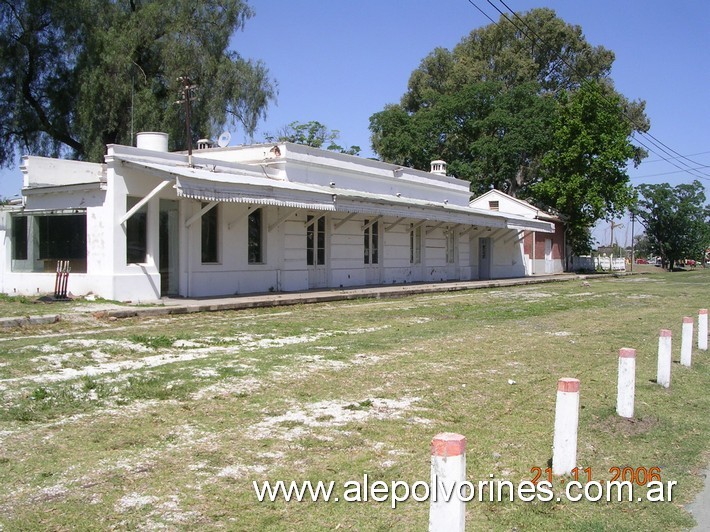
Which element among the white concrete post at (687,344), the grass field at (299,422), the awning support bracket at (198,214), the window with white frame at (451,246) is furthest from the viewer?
the window with white frame at (451,246)

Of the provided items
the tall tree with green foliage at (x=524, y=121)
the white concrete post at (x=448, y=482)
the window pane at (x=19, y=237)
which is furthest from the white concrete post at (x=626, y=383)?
the tall tree with green foliage at (x=524, y=121)

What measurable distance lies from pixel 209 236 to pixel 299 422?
14.1 m

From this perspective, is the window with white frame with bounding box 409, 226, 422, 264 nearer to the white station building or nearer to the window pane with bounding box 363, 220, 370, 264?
the white station building

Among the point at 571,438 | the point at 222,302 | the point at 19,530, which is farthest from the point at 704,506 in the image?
the point at 222,302

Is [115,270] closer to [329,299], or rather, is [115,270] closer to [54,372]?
[329,299]

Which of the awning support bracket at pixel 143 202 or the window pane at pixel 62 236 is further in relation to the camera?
the window pane at pixel 62 236

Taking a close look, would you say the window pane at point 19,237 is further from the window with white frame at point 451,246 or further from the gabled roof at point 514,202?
the gabled roof at point 514,202

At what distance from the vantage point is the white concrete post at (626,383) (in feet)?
23.4

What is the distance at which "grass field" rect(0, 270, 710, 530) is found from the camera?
4660 mm

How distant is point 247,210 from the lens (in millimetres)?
20922

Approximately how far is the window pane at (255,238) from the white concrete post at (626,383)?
15.8 m

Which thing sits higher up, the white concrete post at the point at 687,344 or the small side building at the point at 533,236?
the small side building at the point at 533,236

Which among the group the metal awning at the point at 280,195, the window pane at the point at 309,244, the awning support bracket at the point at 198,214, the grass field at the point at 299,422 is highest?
the metal awning at the point at 280,195

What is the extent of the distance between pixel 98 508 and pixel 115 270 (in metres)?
13.3
